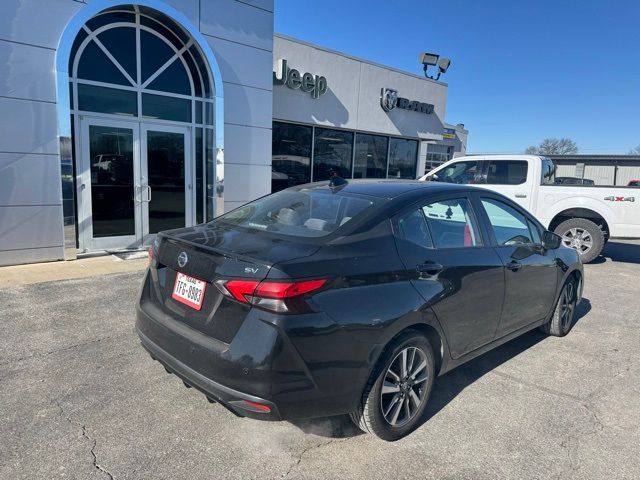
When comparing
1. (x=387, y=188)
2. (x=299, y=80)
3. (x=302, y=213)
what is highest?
(x=299, y=80)

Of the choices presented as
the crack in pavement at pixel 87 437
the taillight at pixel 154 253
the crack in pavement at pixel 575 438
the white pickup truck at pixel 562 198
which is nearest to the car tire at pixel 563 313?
the crack in pavement at pixel 575 438

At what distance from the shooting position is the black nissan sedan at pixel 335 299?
2.32m

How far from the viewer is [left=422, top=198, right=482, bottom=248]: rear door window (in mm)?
3207

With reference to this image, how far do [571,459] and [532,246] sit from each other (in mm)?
1900

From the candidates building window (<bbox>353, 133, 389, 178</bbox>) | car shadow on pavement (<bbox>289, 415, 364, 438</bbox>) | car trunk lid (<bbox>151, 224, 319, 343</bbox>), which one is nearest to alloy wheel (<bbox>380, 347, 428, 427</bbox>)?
car shadow on pavement (<bbox>289, 415, 364, 438</bbox>)

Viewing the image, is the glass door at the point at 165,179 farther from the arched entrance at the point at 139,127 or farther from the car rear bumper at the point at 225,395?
the car rear bumper at the point at 225,395

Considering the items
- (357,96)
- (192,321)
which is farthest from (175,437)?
(357,96)

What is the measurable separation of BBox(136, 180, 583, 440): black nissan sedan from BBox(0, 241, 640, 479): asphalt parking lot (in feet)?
0.98

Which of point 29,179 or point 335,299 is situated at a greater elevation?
point 29,179

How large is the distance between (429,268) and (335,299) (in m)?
0.81

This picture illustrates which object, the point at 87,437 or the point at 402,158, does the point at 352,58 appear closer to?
the point at 402,158

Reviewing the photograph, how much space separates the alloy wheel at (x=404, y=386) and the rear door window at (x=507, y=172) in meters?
7.32

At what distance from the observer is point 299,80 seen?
10875 mm

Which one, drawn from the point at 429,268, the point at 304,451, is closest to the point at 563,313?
the point at 429,268
